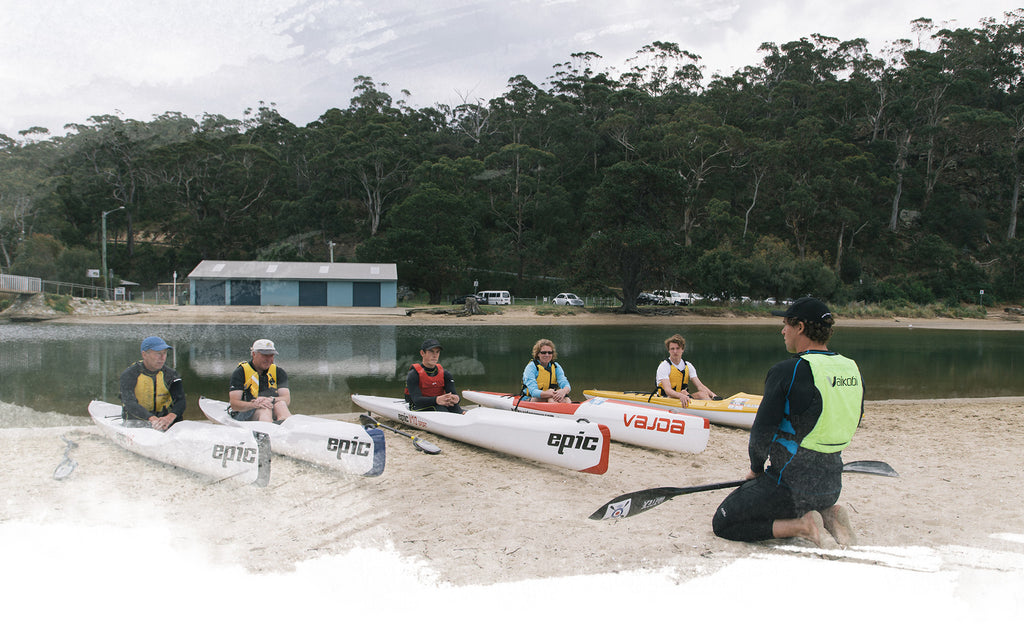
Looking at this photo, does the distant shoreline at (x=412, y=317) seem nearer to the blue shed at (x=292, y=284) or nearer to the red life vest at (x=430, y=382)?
the blue shed at (x=292, y=284)

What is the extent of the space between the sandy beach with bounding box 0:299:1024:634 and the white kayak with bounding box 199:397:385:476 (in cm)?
12

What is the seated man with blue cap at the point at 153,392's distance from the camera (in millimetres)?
6230

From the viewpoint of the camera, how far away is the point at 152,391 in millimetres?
6398

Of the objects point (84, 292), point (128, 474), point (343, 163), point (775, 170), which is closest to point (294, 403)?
point (128, 474)

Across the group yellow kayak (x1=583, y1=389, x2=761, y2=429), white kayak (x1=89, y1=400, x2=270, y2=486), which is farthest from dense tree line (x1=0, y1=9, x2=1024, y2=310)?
white kayak (x1=89, y1=400, x2=270, y2=486)

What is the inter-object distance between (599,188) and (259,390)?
36.7m

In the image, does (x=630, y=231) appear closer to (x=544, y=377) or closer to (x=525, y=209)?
(x=525, y=209)

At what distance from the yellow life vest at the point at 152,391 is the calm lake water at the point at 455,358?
13.7 feet

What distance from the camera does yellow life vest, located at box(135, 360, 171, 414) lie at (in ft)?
20.8

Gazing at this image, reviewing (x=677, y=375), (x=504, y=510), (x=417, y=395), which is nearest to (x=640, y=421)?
(x=677, y=375)

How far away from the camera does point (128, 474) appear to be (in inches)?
231

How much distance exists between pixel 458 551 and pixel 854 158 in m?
58.4

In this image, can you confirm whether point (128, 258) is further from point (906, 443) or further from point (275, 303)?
point (906, 443)

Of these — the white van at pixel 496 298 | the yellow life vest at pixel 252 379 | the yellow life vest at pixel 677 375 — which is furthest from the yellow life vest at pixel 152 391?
the white van at pixel 496 298
